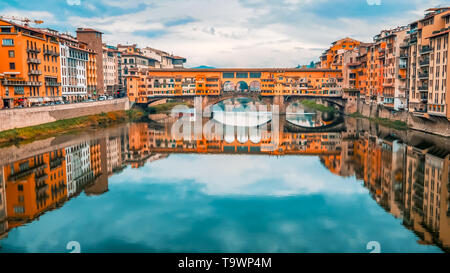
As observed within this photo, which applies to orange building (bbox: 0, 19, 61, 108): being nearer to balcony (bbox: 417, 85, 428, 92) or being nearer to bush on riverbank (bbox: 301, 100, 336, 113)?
balcony (bbox: 417, 85, 428, 92)

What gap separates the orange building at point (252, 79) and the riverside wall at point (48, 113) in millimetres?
10004

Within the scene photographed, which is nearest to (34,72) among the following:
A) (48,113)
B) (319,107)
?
(48,113)

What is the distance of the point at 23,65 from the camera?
41.1 metres

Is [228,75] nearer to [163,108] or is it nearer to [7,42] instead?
[163,108]

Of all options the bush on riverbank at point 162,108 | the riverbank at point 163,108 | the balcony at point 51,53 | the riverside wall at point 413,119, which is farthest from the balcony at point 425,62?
the bush on riverbank at point 162,108

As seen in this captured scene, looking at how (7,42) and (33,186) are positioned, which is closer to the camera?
(33,186)

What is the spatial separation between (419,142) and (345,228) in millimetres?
21077

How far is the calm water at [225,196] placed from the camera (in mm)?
14914

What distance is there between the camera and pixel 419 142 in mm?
33750

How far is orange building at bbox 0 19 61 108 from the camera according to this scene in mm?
40025

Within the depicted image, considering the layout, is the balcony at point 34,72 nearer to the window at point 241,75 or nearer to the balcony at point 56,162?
the balcony at point 56,162

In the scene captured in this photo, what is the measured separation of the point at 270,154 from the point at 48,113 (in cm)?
2190
